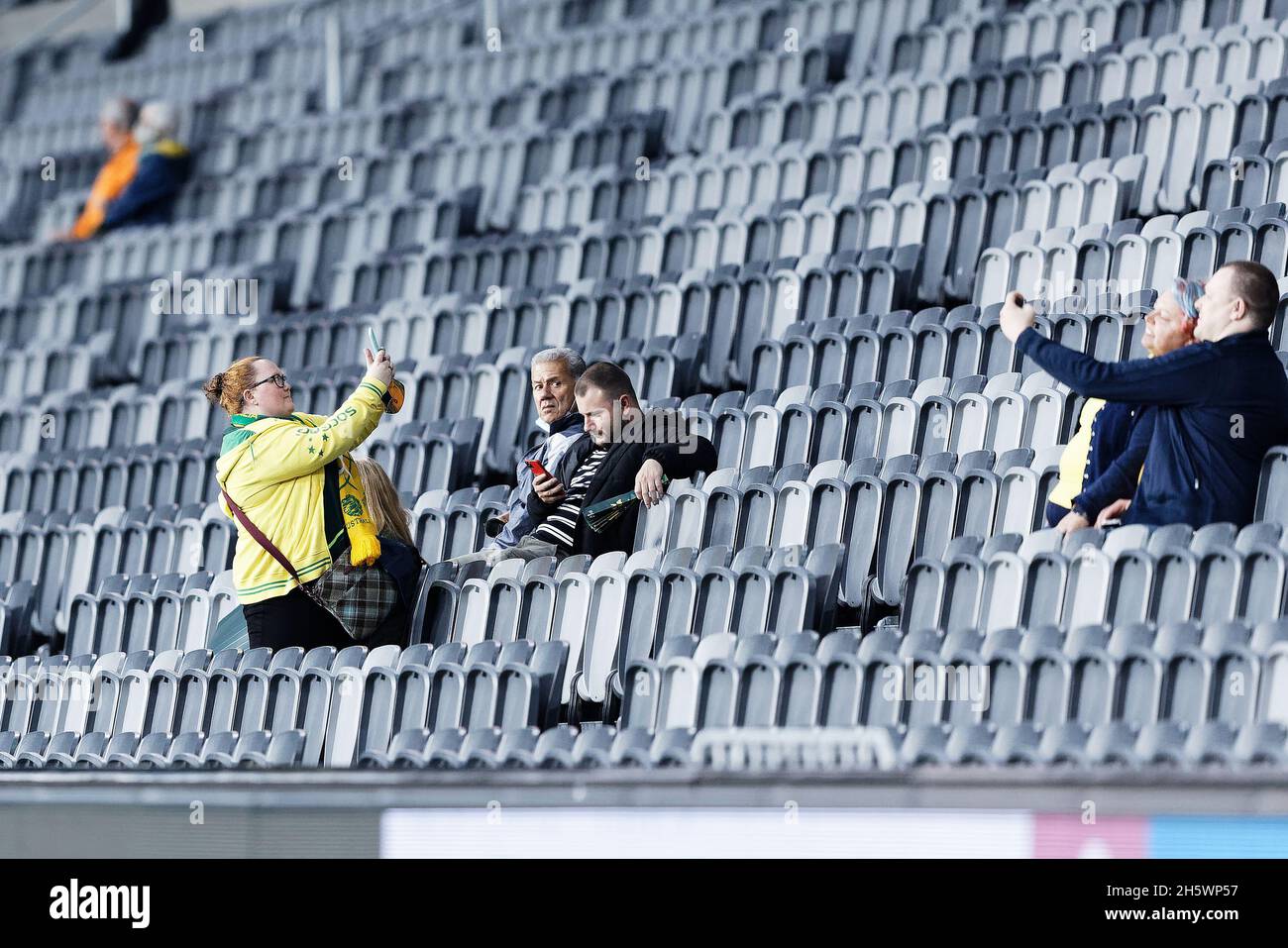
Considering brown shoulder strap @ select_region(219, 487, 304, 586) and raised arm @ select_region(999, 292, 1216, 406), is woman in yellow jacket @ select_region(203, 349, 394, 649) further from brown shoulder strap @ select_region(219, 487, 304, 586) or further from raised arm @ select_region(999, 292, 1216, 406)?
raised arm @ select_region(999, 292, 1216, 406)

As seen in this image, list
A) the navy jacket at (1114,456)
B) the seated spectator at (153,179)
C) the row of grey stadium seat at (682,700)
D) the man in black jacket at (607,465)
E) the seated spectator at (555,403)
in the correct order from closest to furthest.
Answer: the row of grey stadium seat at (682,700), the navy jacket at (1114,456), the man in black jacket at (607,465), the seated spectator at (555,403), the seated spectator at (153,179)

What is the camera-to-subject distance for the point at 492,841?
10.9 feet

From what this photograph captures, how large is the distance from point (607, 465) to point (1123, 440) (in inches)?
44.2

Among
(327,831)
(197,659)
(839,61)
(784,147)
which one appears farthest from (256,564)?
(839,61)

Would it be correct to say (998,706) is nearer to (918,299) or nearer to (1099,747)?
(1099,747)

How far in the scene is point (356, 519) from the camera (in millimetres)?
4246

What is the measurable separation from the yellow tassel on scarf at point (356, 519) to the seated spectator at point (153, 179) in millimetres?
4122

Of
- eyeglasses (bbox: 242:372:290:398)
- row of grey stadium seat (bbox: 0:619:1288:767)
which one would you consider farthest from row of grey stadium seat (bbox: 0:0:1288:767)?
eyeglasses (bbox: 242:372:290:398)

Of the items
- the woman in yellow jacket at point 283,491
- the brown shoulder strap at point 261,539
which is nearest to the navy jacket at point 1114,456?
the woman in yellow jacket at point 283,491

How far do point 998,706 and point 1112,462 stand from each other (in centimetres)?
62

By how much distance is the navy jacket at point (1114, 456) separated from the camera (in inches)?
A: 147

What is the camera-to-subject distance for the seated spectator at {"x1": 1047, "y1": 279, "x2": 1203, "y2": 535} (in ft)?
12.2

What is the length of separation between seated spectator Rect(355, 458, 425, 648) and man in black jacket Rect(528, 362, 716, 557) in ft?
0.95

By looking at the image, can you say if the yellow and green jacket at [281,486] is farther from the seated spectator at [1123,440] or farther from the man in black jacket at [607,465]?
the seated spectator at [1123,440]
